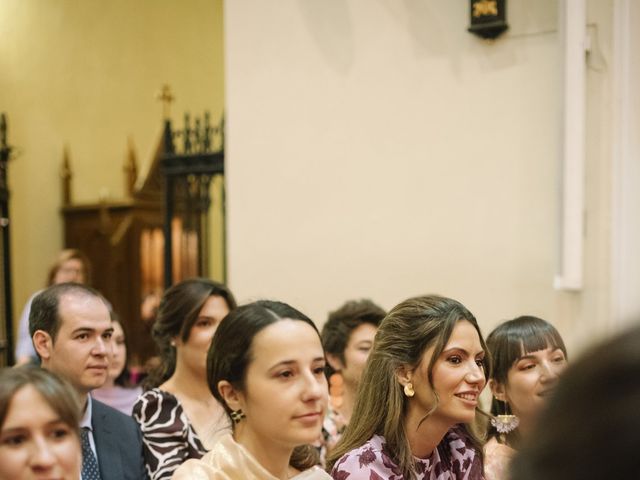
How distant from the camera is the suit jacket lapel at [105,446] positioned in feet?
10.7

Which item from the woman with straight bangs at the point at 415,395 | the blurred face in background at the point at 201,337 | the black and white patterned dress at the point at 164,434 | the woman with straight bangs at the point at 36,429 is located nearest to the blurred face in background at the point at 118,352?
the blurred face in background at the point at 201,337

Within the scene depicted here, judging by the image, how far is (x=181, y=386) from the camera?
3846mm

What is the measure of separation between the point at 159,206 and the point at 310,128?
480cm

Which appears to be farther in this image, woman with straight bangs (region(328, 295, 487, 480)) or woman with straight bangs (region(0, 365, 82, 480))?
woman with straight bangs (region(328, 295, 487, 480))

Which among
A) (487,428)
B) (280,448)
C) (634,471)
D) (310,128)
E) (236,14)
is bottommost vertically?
(487,428)

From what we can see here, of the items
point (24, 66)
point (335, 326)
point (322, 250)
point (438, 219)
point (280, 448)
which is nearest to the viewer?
point (280, 448)

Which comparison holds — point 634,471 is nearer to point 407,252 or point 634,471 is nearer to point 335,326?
point 335,326

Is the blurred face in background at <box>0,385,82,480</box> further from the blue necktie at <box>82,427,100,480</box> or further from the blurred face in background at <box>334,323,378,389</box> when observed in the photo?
the blurred face in background at <box>334,323,378,389</box>

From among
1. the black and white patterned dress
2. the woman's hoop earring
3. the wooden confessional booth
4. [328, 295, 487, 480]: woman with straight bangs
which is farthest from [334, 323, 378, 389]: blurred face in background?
the wooden confessional booth

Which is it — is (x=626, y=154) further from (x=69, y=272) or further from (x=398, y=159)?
(x=69, y=272)

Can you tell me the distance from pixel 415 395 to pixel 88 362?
120cm

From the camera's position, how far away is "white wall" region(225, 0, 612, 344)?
498cm

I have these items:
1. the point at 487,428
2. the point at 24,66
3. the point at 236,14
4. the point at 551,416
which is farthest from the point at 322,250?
the point at 24,66

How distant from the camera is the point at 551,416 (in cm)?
77
